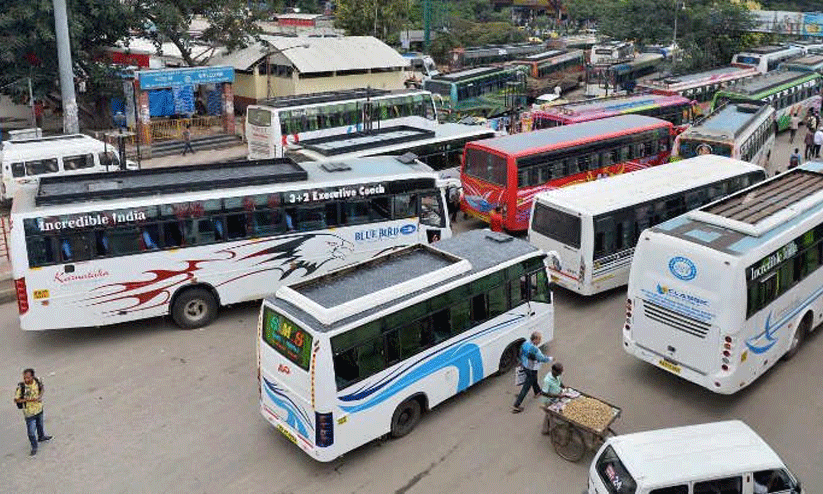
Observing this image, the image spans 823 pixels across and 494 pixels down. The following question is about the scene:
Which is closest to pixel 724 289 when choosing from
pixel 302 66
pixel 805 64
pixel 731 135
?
pixel 731 135

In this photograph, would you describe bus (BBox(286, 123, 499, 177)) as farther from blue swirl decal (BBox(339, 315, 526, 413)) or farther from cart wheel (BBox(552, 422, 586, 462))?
cart wheel (BBox(552, 422, 586, 462))

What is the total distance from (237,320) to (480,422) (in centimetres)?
626

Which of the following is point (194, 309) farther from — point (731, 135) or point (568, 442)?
A: point (731, 135)

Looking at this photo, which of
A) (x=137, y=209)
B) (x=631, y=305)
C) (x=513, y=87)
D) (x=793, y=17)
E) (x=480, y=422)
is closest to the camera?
(x=480, y=422)

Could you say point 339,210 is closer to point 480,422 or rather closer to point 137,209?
point 137,209

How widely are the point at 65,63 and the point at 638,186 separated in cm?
1720

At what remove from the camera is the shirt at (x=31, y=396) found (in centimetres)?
1084

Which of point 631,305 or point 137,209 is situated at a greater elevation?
point 137,209

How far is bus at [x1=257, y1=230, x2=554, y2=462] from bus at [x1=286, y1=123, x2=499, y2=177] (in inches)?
365

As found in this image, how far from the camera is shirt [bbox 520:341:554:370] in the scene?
39.5 feet

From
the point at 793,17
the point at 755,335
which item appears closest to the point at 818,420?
the point at 755,335

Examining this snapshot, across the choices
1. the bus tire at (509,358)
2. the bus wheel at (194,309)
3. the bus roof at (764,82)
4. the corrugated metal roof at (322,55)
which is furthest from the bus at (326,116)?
the bus roof at (764,82)

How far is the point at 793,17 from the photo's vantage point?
5866cm

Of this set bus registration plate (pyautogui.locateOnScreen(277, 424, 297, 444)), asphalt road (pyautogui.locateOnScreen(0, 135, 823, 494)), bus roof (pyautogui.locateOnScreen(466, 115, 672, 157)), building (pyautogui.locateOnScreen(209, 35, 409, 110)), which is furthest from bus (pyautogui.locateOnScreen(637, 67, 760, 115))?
bus registration plate (pyautogui.locateOnScreen(277, 424, 297, 444))
